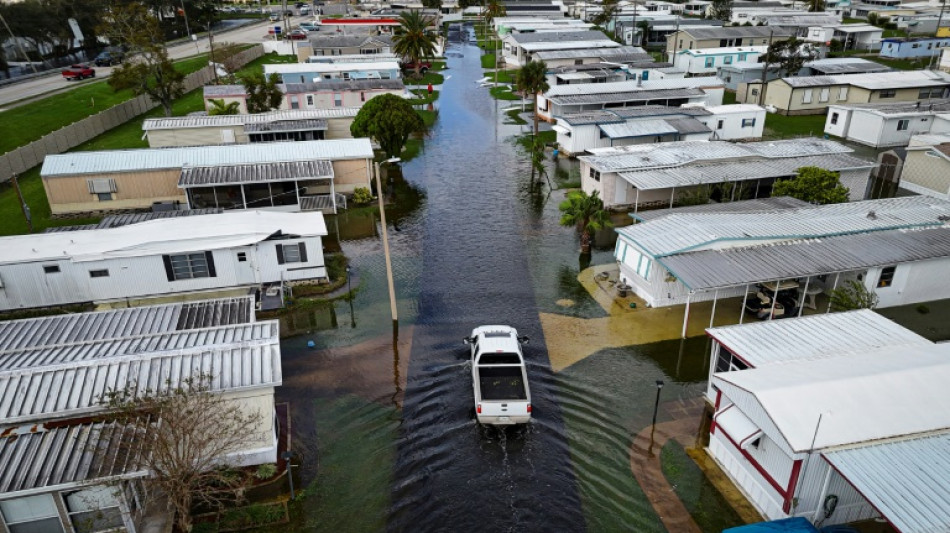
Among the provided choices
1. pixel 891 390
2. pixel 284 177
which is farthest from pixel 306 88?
pixel 891 390

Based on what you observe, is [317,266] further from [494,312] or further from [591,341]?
[591,341]

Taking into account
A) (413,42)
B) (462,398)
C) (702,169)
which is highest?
(413,42)

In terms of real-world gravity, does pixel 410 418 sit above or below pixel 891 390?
below

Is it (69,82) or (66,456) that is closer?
(66,456)

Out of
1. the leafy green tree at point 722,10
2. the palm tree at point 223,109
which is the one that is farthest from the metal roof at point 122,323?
the leafy green tree at point 722,10

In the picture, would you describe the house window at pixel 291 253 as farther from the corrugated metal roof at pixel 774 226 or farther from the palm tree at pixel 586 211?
the corrugated metal roof at pixel 774 226

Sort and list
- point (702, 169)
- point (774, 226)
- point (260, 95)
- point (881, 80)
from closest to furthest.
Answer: point (774, 226) → point (702, 169) → point (260, 95) → point (881, 80)

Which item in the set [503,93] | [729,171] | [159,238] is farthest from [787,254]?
[503,93]

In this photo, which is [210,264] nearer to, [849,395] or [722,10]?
[849,395]
